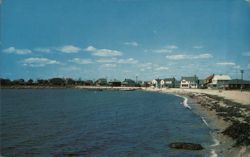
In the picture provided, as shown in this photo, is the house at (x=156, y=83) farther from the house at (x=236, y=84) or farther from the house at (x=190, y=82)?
the house at (x=236, y=84)

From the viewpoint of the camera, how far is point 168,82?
164375mm

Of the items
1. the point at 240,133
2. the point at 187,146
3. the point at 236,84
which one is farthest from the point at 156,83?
the point at 187,146

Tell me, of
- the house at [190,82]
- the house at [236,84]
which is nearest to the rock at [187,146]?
the house at [236,84]

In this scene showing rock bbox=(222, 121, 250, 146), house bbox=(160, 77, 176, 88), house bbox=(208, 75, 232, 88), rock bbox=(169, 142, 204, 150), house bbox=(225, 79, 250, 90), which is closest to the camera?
rock bbox=(222, 121, 250, 146)

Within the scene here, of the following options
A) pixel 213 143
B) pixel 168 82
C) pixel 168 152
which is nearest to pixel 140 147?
pixel 168 152

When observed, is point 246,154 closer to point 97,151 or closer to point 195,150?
point 195,150

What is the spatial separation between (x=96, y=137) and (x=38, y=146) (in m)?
4.30

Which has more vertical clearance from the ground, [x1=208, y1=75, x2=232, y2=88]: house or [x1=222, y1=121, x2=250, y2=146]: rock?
[x1=208, y1=75, x2=232, y2=88]: house

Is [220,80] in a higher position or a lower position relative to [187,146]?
higher

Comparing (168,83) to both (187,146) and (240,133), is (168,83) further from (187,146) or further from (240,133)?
(187,146)

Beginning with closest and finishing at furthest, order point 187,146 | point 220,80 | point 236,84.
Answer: point 187,146 < point 236,84 < point 220,80

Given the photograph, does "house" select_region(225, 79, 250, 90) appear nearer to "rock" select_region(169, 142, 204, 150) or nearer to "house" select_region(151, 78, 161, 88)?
"house" select_region(151, 78, 161, 88)

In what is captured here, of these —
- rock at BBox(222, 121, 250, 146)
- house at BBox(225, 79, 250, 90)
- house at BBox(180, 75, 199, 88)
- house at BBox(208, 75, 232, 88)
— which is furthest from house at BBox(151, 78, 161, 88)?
rock at BBox(222, 121, 250, 146)

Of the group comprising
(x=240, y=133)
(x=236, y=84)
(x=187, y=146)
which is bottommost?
(x=187, y=146)
